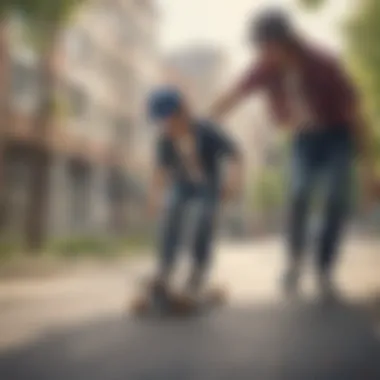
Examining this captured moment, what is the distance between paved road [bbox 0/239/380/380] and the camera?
1.30 metres

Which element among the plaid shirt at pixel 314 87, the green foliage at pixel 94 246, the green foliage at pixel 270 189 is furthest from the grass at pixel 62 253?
the plaid shirt at pixel 314 87

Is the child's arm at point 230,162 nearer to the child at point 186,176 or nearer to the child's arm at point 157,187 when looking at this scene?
the child at point 186,176

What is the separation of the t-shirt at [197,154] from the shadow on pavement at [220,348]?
255 mm

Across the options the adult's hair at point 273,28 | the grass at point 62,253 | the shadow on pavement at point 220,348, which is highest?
the adult's hair at point 273,28

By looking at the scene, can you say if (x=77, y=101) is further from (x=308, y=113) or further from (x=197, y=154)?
(x=308, y=113)

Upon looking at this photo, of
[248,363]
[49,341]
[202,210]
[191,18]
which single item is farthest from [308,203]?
[49,341]

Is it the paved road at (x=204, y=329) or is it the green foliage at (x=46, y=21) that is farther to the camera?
the green foliage at (x=46, y=21)

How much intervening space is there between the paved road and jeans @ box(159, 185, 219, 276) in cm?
4

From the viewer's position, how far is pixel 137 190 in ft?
4.58

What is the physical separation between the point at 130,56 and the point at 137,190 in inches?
10.1

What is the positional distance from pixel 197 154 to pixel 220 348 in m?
0.36

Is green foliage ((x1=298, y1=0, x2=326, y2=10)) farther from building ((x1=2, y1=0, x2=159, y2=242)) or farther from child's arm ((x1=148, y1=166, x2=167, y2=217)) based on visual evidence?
child's arm ((x1=148, y1=166, x2=167, y2=217))

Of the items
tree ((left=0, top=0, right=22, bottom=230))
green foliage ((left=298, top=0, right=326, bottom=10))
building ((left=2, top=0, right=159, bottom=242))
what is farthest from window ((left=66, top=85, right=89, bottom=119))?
green foliage ((left=298, top=0, right=326, bottom=10))

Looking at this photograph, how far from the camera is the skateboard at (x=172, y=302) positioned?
137 centimetres
